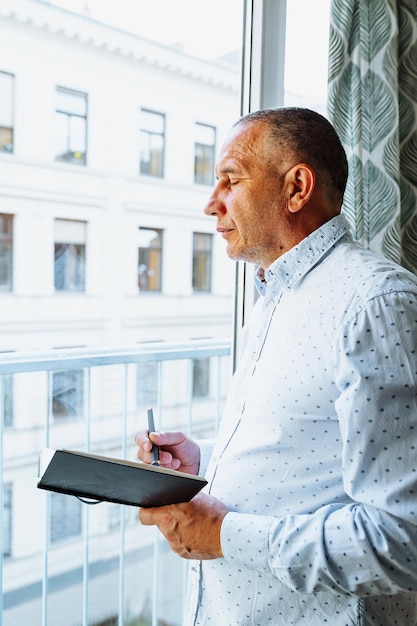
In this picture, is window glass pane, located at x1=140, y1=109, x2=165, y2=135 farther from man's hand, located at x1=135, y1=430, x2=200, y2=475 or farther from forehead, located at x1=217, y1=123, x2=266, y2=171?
man's hand, located at x1=135, y1=430, x2=200, y2=475

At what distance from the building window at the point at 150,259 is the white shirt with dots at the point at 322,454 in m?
1.51

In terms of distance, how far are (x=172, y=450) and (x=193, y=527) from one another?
1.12ft

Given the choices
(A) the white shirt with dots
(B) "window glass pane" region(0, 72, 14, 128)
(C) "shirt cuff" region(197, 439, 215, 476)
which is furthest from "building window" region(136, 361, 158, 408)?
(A) the white shirt with dots

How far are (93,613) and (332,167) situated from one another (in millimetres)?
2274

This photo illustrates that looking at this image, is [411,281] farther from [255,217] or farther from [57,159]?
[57,159]

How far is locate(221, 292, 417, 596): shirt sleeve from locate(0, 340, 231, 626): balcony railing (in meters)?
1.27

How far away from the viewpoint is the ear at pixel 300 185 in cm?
123

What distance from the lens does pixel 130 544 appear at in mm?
3188

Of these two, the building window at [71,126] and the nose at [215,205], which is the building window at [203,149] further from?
the nose at [215,205]

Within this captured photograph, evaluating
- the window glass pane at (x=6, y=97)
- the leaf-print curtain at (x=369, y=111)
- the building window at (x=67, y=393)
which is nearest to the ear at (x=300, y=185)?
the leaf-print curtain at (x=369, y=111)

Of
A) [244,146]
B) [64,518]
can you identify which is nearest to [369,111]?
[244,146]

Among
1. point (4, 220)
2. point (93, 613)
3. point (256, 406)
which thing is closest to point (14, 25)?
point (4, 220)

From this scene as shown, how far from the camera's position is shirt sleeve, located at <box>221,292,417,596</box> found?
3.06ft

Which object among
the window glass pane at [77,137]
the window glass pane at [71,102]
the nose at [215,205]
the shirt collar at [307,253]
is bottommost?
the shirt collar at [307,253]
